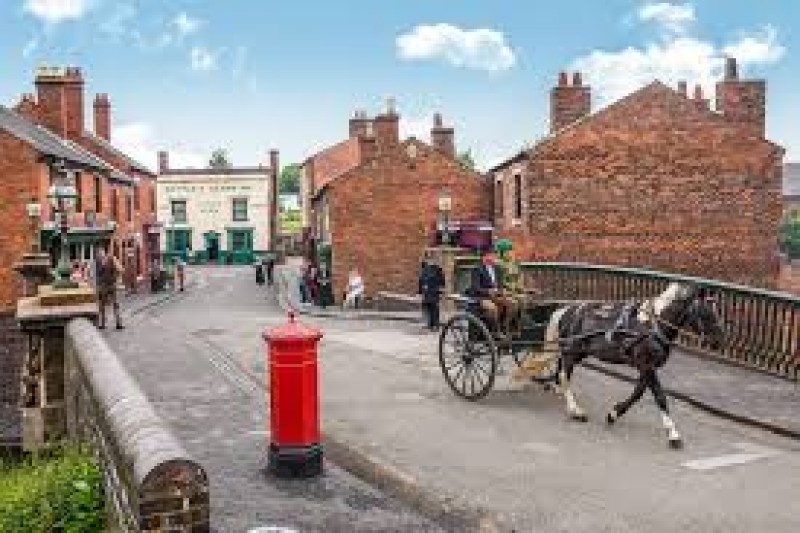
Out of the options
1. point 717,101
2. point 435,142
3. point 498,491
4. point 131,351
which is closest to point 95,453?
point 498,491

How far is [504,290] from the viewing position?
11641 millimetres

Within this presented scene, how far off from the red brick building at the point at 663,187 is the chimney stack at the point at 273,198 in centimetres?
4966

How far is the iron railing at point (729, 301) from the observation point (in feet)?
43.0

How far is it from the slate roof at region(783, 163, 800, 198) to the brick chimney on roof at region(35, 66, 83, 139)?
62.4 metres

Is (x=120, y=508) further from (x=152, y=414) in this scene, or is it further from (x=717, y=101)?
(x=717, y=101)

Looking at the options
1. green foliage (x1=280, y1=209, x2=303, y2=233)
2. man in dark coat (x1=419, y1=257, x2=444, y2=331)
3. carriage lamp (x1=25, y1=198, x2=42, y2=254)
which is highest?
green foliage (x1=280, y1=209, x2=303, y2=233)

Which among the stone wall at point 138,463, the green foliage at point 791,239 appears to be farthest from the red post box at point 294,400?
the green foliage at point 791,239

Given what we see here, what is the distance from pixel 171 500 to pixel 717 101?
27.7 m

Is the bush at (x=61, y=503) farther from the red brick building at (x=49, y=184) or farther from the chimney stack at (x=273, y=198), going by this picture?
the chimney stack at (x=273, y=198)

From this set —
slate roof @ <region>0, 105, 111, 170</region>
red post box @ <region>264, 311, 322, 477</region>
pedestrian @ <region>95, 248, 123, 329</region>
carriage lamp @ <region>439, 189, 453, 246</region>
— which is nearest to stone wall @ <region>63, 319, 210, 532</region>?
red post box @ <region>264, 311, 322, 477</region>

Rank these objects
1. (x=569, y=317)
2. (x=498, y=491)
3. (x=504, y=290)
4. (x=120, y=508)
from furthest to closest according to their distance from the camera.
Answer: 1. (x=504, y=290)
2. (x=569, y=317)
3. (x=498, y=491)
4. (x=120, y=508)

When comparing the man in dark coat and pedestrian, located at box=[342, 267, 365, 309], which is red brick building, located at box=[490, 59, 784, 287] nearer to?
pedestrian, located at box=[342, 267, 365, 309]

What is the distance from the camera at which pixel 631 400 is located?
1001 centimetres

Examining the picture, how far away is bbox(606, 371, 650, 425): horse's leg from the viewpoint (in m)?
9.88
